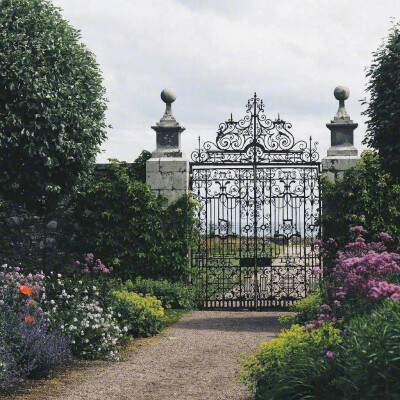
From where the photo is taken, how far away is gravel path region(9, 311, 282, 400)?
6422mm

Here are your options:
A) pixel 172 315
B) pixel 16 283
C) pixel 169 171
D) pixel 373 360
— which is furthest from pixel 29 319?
pixel 169 171

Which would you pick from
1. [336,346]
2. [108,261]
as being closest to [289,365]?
[336,346]

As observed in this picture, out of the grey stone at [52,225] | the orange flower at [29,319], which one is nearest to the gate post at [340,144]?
the grey stone at [52,225]

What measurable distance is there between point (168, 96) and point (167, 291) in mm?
3800

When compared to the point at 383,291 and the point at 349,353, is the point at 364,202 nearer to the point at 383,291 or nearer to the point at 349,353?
the point at 383,291

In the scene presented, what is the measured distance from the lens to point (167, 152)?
1299 cm

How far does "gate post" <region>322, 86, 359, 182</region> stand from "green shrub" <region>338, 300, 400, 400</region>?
7.93 metres

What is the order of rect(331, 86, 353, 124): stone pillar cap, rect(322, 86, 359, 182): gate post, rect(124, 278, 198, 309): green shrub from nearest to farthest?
rect(124, 278, 198, 309): green shrub
rect(322, 86, 359, 182): gate post
rect(331, 86, 353, 124): stone pillar cap

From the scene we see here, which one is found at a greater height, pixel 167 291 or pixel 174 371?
pixel 167 291

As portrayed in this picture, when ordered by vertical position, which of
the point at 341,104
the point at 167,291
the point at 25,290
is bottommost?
the point at 167,291

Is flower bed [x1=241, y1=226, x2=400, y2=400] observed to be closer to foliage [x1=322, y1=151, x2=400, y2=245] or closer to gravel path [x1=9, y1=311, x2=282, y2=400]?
gravel path [x1=9, y1=311, x2=282, y2=400]

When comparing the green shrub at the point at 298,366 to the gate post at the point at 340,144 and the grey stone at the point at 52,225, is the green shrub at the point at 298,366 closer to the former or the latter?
the gate post at the point at 340,144

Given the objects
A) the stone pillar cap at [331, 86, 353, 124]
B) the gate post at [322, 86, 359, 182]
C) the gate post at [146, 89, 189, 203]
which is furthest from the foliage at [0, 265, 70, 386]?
the stone pillar cap at [331, 86, 353, 124]

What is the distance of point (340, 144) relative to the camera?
42.5ft
